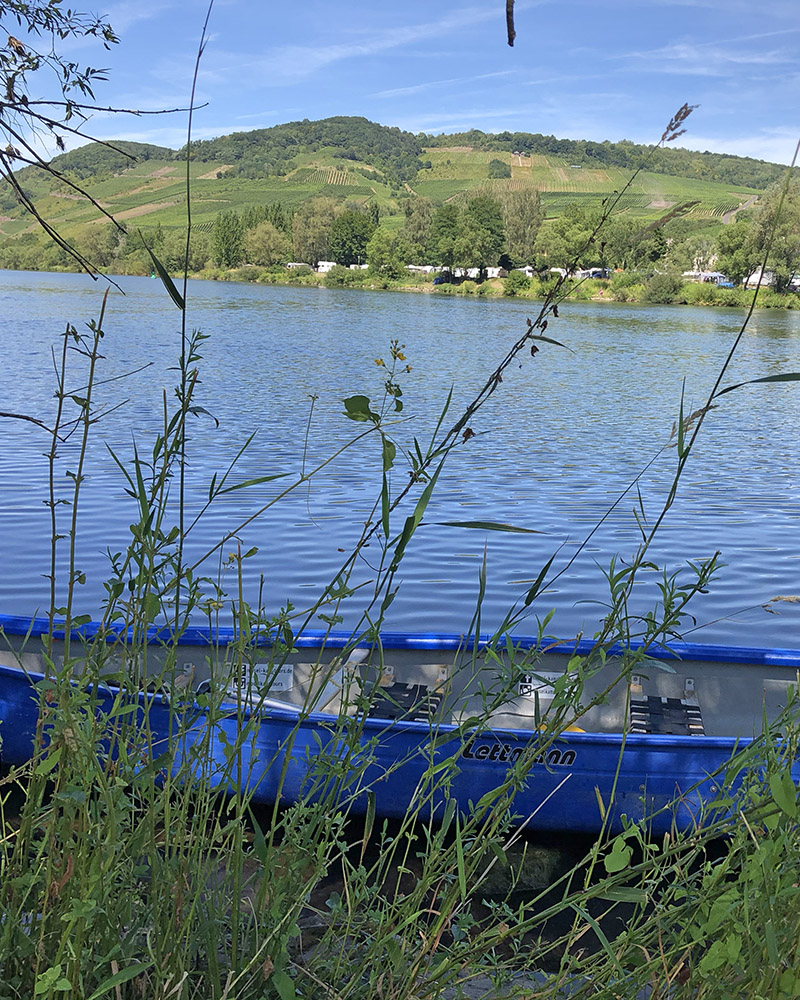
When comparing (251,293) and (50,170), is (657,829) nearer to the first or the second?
(50,170)

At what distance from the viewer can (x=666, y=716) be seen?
5.98 metres

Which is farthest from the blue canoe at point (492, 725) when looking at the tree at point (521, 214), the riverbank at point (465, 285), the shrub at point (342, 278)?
the shrub at point (342, 278)

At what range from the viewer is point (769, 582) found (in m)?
10.3

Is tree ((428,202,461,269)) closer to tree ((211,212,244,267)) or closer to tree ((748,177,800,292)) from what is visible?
tree ((211,212,244,267))

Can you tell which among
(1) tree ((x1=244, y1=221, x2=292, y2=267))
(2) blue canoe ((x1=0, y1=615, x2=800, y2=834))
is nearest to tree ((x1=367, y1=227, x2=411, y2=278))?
(1) tree ((x1=244, y1=221, x2=292, y2=267))

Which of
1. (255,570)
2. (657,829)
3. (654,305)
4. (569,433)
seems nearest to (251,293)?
(654,305)

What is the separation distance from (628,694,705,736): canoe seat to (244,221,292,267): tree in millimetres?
102641

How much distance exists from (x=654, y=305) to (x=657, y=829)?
232ft

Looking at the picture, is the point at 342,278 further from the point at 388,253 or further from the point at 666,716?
the point at 666,716

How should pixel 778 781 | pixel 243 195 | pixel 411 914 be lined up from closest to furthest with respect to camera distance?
1. pixel 778 781
2. pixel 411 914
3. pixel 243 195

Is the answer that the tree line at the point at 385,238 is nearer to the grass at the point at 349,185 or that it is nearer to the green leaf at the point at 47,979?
the grass at the point at 349,185

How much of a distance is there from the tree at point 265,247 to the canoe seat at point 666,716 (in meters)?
103

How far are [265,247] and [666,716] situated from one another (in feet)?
339

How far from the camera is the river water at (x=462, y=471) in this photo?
31.6ft
